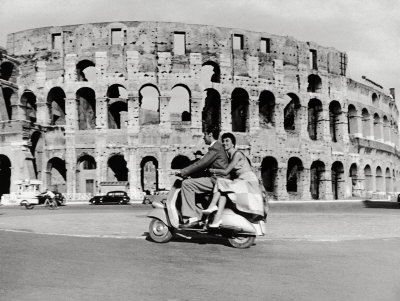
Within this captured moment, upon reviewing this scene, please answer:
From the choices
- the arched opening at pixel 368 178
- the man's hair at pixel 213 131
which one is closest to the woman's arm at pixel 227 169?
the man's hair at pixel 213 131

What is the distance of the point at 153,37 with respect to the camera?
99.6ft

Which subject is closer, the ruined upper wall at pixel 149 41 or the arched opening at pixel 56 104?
the ruined upper wall at pixel 149 41

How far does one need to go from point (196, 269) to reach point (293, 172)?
3227 cm

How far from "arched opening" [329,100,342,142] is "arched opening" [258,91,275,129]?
5.09 metres

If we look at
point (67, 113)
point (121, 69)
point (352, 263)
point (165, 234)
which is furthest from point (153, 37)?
point (352, 263)

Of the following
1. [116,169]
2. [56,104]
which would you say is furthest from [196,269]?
[56,104]

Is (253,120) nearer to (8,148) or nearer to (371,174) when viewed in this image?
(371,174)

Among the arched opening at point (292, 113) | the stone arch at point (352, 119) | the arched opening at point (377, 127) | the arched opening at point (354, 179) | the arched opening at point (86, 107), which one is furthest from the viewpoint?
the arched opening at point (377, 127)

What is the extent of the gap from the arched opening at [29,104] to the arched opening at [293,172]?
731 inches

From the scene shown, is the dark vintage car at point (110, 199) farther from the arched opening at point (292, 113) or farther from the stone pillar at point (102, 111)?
the arched opening at point (292, 113)

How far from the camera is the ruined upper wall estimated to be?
30.3 m

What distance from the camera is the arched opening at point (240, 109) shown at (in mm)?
31812

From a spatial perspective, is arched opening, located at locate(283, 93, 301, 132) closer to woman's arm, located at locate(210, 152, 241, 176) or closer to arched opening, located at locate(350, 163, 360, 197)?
arched opening, located at locate(350, 163, 360, 197)

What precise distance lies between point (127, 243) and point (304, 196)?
26.7 m
